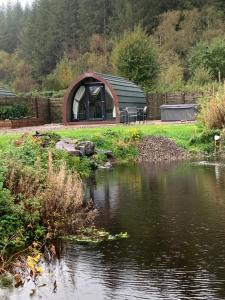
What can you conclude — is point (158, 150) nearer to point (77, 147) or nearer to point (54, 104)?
point (77, 147)

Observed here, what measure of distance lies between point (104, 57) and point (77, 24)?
62.1 feet

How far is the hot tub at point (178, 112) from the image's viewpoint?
1166 inches

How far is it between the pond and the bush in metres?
19.0

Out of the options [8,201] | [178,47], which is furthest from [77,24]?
[8,201]

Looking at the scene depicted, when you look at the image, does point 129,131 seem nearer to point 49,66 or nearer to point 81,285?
point 81,285

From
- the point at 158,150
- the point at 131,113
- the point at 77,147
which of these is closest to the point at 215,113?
the point at 158,150

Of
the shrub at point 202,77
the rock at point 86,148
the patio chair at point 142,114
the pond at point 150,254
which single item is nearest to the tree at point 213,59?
the shrub at point 202,77

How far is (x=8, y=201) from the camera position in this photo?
8258 millimetres

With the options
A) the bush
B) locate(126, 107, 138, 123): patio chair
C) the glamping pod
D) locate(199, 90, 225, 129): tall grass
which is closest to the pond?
locate(199, 90, 225, 129): tall grass

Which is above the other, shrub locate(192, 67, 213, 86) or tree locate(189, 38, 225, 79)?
tree locate(189, 38, 225, 79)

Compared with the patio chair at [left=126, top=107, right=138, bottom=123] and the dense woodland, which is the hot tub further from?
the dense woodland

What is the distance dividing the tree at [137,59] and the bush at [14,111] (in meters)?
9.35

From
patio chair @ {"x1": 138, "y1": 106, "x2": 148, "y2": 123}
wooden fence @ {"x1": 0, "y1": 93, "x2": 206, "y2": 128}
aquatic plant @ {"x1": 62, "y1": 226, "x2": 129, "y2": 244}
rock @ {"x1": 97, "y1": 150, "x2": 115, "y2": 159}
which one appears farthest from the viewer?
wooden fence @ {"x1": 0, "y1": 93, "x2": 206, "y2": 128}

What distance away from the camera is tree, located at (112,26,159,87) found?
3759 centimetres
